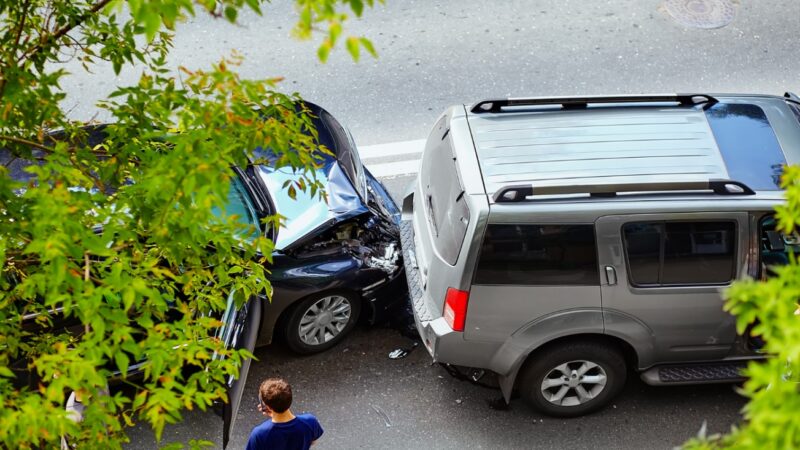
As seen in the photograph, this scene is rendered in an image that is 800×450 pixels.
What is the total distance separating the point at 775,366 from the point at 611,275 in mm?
3040

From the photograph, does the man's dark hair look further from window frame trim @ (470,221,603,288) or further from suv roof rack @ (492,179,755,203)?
suv roof rack @ (492,179,755,203)

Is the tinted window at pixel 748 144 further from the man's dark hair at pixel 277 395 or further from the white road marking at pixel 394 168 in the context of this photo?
the man's dark hair at pixel 277 395

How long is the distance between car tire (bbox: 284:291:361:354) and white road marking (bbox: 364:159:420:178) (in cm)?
209

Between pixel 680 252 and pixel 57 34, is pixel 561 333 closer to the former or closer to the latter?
pixel 680 252

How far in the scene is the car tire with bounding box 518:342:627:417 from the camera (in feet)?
20.2

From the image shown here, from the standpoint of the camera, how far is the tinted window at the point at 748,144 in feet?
19.3

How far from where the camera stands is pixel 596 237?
5645 millimetres

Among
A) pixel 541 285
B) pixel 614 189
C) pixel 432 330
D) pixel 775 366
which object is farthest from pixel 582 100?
pixel 775 366

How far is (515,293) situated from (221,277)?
6.88 feet

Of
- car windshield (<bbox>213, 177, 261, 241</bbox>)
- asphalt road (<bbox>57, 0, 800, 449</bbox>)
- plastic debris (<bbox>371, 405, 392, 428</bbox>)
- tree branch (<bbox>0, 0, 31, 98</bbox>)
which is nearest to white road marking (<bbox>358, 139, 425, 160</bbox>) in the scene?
asphalt road (<bbox>57, 0, 800, 449</bbox>)

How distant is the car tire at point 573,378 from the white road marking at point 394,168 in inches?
122

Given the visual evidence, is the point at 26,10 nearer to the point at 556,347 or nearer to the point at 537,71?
the point at 556,347

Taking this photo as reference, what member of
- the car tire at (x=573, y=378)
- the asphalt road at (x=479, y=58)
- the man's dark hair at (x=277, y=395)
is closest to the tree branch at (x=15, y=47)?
the man's dark hair at (x=277, y=395)

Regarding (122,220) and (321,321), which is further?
(321,321)
